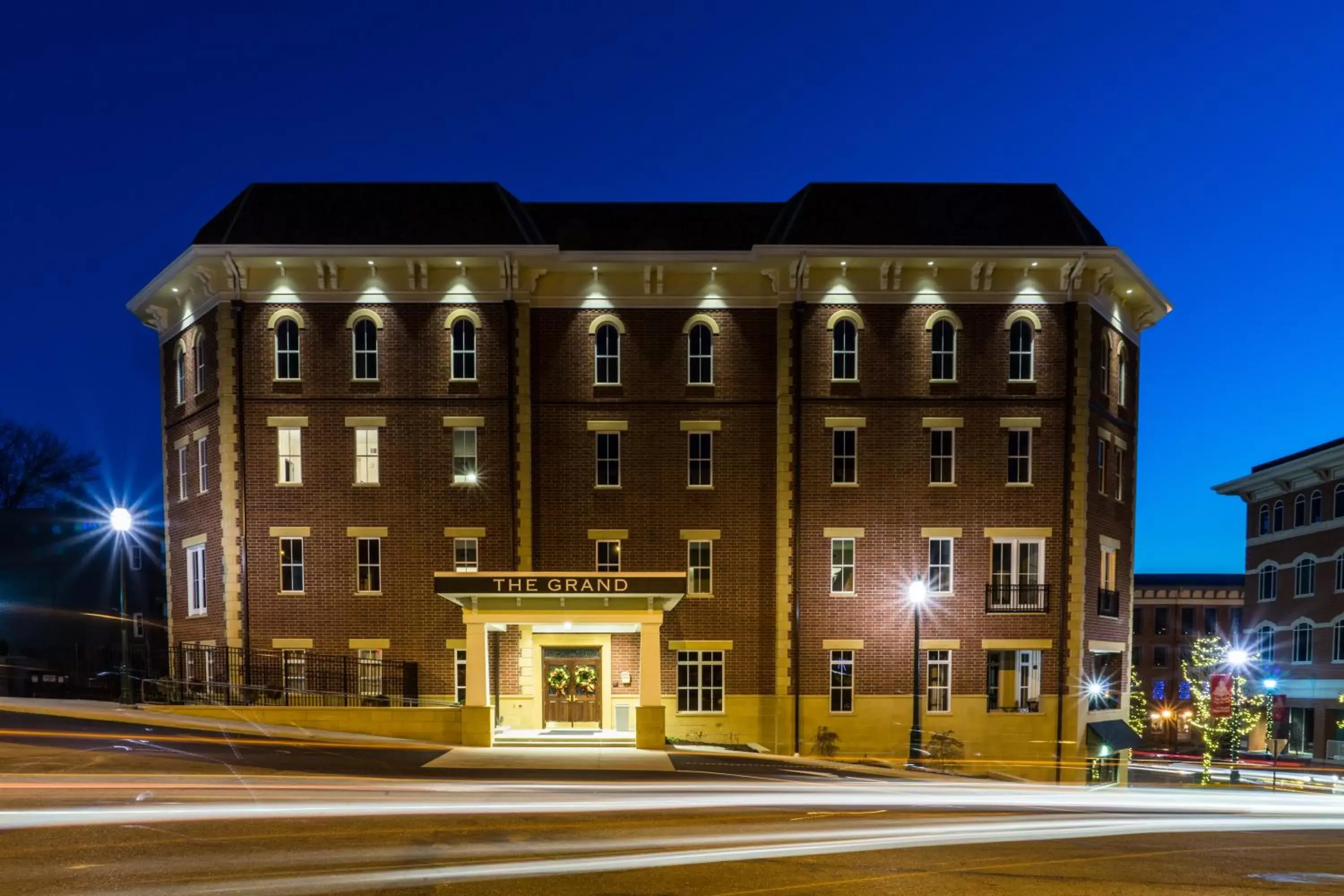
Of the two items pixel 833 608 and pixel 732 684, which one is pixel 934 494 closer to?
pixel 833 608

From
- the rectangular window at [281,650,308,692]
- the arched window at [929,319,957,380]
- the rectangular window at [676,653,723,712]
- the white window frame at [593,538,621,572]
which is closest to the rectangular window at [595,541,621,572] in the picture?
the white window frame at [593,538,621,572]

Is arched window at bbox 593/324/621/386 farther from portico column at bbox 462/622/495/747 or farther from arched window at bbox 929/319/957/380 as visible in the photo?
arched window at bbox 929/319/957/380

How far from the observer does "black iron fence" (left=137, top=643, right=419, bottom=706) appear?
23547mm

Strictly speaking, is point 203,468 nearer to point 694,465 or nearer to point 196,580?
point 196,580

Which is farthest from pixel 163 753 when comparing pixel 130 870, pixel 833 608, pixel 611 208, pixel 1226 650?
pixel 1226 650

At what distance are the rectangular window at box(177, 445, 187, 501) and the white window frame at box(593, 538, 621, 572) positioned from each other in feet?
42.3

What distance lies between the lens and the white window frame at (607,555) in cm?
2473

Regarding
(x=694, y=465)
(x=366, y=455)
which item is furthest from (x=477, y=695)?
(x=694, y=465)

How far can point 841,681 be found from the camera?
24.3 metres

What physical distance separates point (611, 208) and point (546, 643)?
44.4 ft

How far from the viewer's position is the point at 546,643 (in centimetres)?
2442

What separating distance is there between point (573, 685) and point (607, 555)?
3.76 m

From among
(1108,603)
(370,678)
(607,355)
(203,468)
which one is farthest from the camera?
(1108,603)

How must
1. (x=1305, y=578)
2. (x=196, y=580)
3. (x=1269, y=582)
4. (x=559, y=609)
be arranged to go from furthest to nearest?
(x=1269, y=582) < (x=1305, y=578) < (x=196, y=580) < (x=559, y=609)
